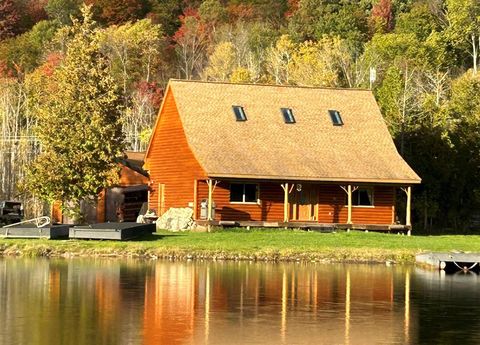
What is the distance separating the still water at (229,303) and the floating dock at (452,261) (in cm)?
102

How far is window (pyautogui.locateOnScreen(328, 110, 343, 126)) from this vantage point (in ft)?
236

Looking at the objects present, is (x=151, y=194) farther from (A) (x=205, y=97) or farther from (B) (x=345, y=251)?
(B) (x=345, y=251)

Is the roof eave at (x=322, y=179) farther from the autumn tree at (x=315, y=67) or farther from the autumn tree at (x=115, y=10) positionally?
the autumn tree at (x=115, y=10)

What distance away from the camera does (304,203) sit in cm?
6888

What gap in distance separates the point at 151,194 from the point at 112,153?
307 inches

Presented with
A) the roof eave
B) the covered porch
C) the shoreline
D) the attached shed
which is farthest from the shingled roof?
the shoreline

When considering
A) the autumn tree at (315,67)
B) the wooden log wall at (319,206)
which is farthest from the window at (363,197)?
the autumn tree at (315,67)

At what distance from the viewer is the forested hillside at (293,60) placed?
3029 inches

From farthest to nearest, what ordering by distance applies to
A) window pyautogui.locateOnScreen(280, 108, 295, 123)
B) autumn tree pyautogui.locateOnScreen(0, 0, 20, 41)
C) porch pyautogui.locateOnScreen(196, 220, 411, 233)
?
autumn tree pyautogui.locateOnScreen(0, 0, 20, 41)
window pyautogui.locateOnScreen(280, 108, 295, 123)
porch pyautogui.locateOnScreen(196, 220, 411, 233)

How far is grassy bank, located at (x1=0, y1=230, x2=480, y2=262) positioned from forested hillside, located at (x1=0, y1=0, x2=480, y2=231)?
531 inches

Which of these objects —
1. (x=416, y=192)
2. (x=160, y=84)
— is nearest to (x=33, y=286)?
(x=416, y=192)

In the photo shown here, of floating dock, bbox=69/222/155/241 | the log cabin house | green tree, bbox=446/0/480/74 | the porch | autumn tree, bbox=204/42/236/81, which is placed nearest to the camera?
floating dock, bbox=69/222/155/241

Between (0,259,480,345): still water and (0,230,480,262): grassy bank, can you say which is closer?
(0,259,480,345): still water

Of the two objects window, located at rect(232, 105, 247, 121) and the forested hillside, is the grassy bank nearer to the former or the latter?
the forested hillside
